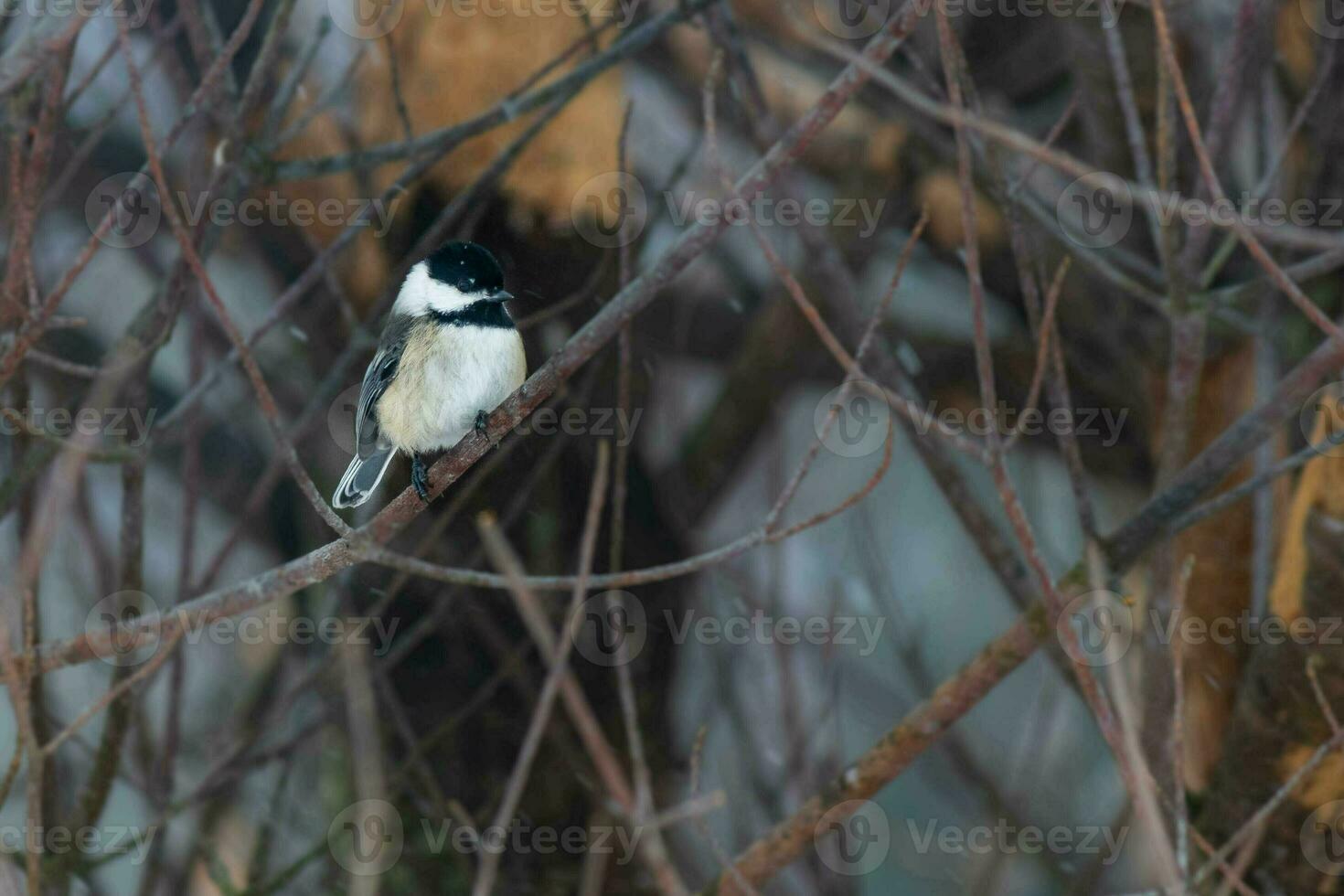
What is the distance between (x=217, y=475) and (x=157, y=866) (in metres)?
2.10

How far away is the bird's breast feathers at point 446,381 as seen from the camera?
2.99 meters

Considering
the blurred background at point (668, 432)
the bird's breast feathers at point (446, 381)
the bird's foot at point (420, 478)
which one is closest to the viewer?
the blurred background at point (668, 432)

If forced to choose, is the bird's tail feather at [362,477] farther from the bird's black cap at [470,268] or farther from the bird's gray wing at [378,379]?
the bird's black cap at [470,268]

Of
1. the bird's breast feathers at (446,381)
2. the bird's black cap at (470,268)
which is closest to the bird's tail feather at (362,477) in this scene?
the bird's breast feathers at (446,381)

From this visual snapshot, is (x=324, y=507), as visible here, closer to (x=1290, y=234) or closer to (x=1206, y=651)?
(x=1290, y=234)

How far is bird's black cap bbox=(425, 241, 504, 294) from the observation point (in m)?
3.03

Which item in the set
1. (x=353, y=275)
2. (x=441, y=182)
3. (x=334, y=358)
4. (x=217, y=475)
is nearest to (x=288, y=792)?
(x=217, y=475)

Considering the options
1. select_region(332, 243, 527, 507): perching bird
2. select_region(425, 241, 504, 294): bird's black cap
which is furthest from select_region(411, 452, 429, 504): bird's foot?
select_region(425, 241, 504, 294): bird's black cap

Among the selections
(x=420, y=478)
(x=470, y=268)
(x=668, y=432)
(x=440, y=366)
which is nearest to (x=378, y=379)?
(x=440, y=366)

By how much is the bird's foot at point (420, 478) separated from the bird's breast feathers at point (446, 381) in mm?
86

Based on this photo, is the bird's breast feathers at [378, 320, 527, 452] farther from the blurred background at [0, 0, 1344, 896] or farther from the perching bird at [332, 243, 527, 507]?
the blurred background at [0, 0, 1344, 896]

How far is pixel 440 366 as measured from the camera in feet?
9.93

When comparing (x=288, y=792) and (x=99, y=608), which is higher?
(x=99, y=608)

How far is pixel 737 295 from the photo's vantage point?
4.99 meters
